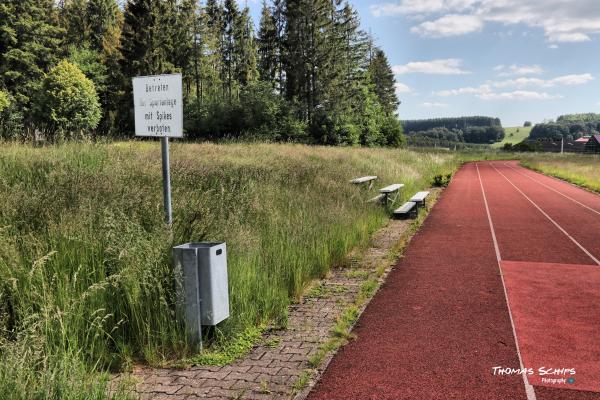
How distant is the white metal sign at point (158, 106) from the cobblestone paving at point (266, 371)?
229cm

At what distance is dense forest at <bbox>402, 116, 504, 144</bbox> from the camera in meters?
158

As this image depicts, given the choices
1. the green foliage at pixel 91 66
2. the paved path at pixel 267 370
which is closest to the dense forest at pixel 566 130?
the green foliage at pixel 91 66

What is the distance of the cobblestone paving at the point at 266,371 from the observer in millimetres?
3492

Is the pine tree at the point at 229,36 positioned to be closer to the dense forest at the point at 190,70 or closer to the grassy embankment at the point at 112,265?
the dense forest at the point at 190,70

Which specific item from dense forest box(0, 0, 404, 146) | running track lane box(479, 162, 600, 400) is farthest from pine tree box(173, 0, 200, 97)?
running track lane box(479, 162, 600, 400)

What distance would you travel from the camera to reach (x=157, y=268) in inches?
171

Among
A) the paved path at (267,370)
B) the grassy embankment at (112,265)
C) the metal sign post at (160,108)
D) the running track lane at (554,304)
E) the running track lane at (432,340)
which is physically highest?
the metal sign post at (160,108)

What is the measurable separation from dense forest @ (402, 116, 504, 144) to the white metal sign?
5407 inches

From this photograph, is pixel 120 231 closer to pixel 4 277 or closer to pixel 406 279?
pixel 4 277

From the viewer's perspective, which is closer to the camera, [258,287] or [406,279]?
[258,287]

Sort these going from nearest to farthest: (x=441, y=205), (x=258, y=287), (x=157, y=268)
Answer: (x=157, y=268)
(x=258, y=287)
(x=441, y=205)

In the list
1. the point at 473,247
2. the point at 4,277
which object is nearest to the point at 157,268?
the point at 4,277

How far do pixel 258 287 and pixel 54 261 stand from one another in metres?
2.04

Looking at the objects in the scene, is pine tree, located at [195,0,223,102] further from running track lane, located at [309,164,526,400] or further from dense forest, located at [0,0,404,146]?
running track lane, located at [309,164,526,400]
